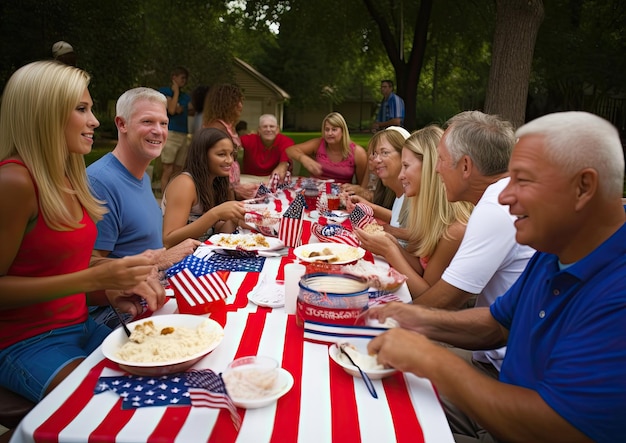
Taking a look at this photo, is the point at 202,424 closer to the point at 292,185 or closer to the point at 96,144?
the point at 292,185

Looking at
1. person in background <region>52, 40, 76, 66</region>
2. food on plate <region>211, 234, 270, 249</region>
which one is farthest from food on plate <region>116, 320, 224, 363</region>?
person in background <region>52, 40, 76, 66</region>

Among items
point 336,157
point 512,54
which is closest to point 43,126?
point 336,157

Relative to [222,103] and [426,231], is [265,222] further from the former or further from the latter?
[222,103]

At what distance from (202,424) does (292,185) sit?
472 centimetres

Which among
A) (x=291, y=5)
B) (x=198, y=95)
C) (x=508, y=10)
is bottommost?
(x=198, y=95)

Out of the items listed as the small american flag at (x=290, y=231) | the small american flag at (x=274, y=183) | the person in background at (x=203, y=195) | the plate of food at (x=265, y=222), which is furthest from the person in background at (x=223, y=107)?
the small american flag at (x=290, y=231)

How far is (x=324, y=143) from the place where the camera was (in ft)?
20.6

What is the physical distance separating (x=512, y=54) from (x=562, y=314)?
274 inches

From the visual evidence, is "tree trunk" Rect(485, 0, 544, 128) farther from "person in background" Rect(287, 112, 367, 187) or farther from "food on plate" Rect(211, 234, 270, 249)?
"food on plate" Rect(211, 234, 270, 249)

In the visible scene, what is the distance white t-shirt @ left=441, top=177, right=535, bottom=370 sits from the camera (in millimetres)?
2154

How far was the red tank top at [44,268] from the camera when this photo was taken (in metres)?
1.93

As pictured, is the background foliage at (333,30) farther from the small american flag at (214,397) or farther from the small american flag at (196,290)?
the small american flag at (214,397)

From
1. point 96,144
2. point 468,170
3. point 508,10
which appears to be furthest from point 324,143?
point 96,144

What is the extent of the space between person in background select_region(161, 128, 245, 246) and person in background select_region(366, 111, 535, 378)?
156 cm
